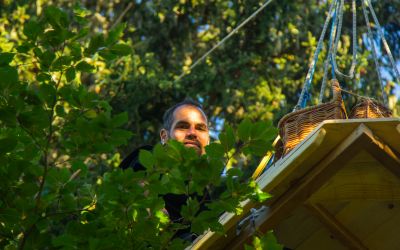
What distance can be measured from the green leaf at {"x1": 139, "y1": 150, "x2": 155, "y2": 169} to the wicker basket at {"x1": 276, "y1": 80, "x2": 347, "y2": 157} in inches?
36.2

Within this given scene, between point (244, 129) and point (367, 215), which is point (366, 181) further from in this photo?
point (244, 129)

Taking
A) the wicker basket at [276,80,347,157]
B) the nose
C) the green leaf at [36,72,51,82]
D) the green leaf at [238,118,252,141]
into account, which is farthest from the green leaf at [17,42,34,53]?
the nose

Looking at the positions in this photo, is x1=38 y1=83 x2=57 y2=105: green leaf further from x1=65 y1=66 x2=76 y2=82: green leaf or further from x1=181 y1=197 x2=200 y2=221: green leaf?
x1=181 y1=197 x2=200 y2=221: green leaf

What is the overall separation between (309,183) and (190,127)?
1.78m

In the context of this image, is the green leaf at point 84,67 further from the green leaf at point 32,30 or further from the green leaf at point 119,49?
the green leaf at point 32,30

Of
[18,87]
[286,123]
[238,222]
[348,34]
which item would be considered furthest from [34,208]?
[348,34]

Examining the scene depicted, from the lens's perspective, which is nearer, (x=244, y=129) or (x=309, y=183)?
(x=244, y=129)

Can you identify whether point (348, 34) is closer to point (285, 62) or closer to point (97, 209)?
point (285, 62)

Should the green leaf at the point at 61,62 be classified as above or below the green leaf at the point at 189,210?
above

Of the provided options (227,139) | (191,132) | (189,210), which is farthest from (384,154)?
(191,132)

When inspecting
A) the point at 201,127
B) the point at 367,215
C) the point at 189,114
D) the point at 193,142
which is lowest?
the point at 367,215

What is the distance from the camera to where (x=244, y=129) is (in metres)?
3.30

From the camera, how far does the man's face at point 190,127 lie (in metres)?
5.45

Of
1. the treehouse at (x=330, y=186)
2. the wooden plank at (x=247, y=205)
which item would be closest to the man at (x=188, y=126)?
the treehouse at (x=330, y=186)
